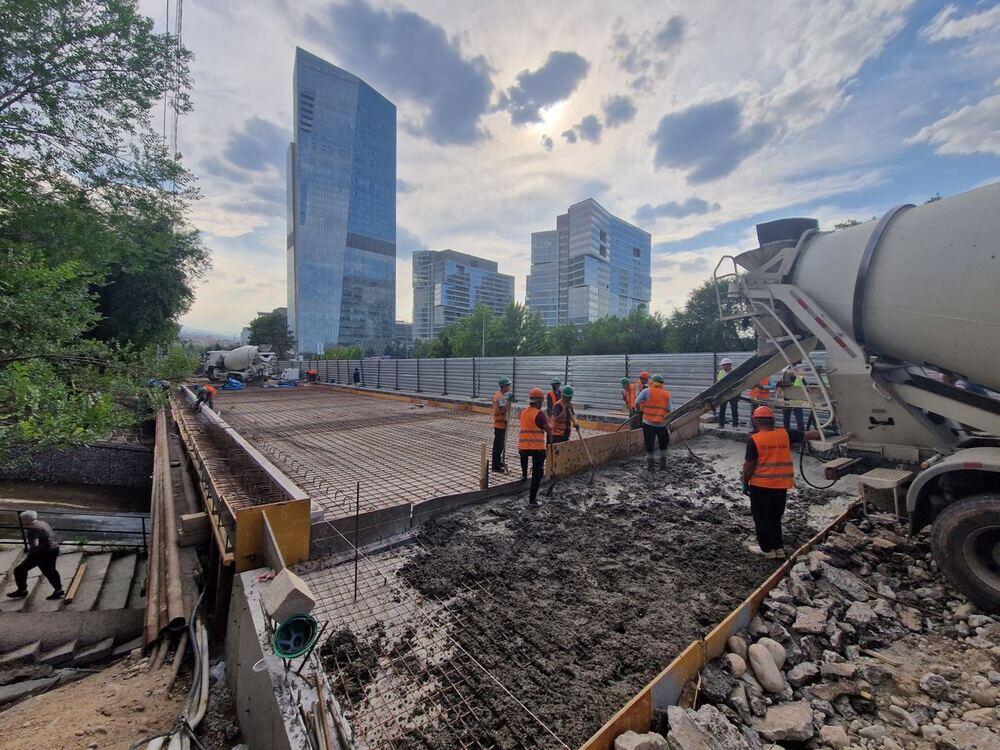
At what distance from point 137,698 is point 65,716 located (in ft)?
2.00

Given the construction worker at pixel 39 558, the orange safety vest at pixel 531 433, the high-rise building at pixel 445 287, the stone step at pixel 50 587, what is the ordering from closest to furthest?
the orange safety vest at pixel 531 433
the construction worker at pixel 39 558
the stone step at pixel 50 587
the high-rise building at pixel 445 287

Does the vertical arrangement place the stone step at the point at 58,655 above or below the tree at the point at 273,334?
below

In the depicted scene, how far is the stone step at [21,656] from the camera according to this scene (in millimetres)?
5344

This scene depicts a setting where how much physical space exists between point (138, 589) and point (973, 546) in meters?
11.1

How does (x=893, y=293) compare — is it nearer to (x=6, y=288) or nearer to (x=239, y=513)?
(x=239, y=513)

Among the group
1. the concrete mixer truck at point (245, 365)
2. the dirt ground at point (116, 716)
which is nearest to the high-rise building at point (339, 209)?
the concrete mixer truck at point (245, 365)

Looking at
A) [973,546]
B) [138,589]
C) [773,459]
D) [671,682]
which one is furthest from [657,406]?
[138,589]

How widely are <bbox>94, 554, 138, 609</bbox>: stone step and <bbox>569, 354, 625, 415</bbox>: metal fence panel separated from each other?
11.1 metres

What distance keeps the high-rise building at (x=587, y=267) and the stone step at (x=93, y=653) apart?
89.4m

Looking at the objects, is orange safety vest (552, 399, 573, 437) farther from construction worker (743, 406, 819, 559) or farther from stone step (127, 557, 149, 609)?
stone step (127, 557, 149, 609)

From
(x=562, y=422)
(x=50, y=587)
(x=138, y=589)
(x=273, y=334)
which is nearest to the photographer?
(x=562, y=422)

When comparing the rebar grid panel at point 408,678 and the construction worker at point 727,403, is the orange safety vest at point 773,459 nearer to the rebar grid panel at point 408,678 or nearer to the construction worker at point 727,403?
the rebar grid panel at point 408,678

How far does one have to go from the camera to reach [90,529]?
9031 millimetres

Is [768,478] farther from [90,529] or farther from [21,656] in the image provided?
[90,529]
